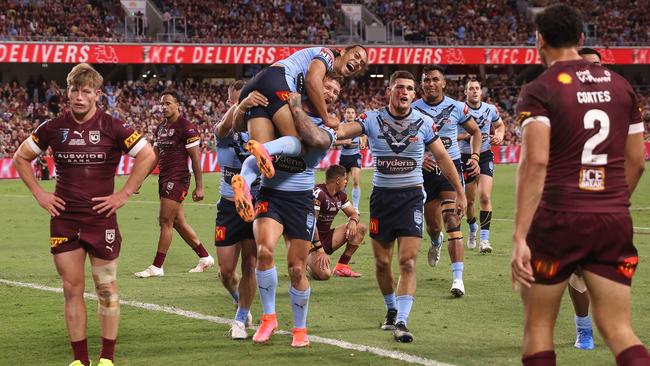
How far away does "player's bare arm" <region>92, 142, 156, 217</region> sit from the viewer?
7.43m

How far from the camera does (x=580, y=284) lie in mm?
8164

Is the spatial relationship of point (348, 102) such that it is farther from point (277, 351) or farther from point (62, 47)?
point (277, 351)

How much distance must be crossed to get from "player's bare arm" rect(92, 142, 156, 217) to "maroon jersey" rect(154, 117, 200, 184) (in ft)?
18.1

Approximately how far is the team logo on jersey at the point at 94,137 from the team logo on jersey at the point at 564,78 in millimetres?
3465

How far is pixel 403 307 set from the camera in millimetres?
9000

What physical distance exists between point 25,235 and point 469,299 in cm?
994

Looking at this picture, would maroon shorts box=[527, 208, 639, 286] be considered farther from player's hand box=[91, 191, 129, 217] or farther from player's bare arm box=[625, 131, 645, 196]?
player's hand box=[91, 191, 129, 217]

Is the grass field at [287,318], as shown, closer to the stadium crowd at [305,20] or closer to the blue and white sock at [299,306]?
the blue and white sock at [299,306]

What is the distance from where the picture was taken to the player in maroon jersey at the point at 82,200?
24.2 ft

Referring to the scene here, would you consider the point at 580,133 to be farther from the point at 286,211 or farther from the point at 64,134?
the point at 64,134

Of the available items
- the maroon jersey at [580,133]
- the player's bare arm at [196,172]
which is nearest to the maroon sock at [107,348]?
the maroon jersey at [580,133]

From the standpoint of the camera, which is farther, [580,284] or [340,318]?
[340,318]

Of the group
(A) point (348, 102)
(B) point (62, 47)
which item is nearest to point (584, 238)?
(B) point (62, 47)

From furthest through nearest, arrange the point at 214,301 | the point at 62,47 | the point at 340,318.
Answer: the point at 62,47
the point at 214,301
the point at 340,318
